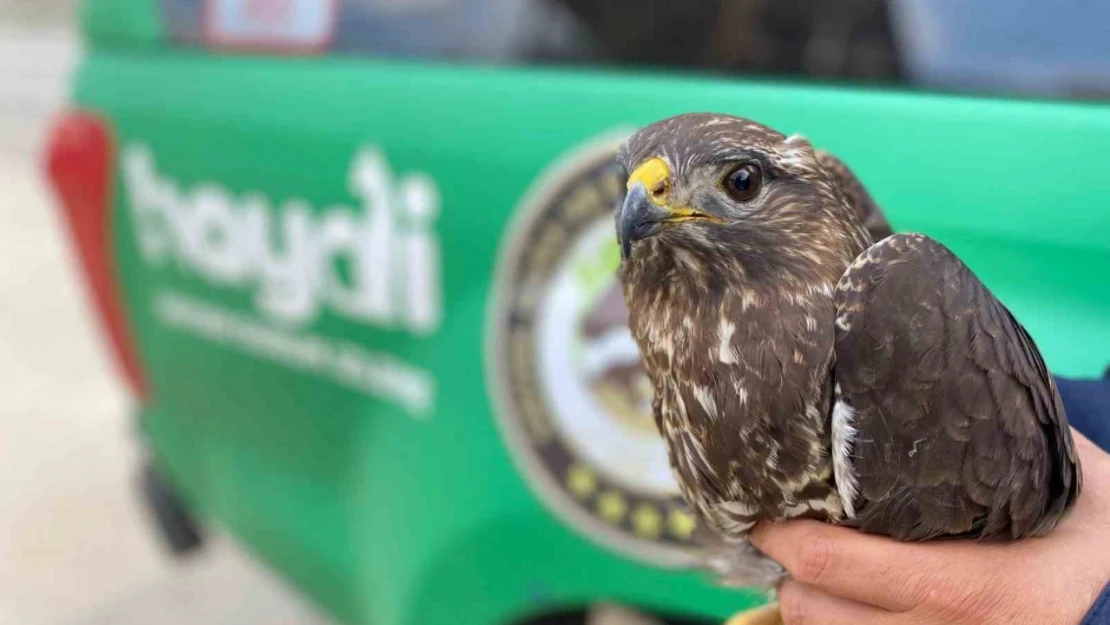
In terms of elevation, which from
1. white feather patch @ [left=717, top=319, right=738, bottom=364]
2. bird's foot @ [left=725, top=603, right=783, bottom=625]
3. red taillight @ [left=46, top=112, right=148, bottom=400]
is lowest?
red taillight @ [left=46, top=112, right=148, bottom=400]

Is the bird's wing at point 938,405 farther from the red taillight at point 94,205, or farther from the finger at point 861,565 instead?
the red taillight at point 94,205

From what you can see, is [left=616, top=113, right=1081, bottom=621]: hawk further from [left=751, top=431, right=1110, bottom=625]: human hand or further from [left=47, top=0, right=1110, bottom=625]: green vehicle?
[left=47, top=0, right=1110, bottom=625]: green vehicle

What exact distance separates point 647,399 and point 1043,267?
0.65 m

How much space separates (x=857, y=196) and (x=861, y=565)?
42cm

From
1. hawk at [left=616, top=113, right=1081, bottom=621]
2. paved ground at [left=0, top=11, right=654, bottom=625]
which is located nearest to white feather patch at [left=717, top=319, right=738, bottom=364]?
hawk at [left=616, top=113, right=1081, bottom=621]

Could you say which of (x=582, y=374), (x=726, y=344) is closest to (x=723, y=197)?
(x=726, y=344)

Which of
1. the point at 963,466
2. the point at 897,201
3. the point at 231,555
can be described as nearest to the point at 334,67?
the point at 897,201

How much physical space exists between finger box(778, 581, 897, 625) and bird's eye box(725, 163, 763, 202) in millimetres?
428

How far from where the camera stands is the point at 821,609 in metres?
1.01

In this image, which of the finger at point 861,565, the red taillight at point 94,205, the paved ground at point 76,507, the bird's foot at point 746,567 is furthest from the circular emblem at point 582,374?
the paved ground at point 76,507

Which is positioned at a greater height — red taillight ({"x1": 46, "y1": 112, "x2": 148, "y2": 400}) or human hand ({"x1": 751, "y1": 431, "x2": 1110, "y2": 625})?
human hand ({"x1": 751, "y1": 431, "x2": 1110, "y2": 625})

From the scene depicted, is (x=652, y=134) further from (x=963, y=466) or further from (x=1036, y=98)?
(x=1036, y=98)

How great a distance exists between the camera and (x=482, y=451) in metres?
1.91

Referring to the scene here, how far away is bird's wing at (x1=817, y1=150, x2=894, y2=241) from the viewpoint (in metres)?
1.08
